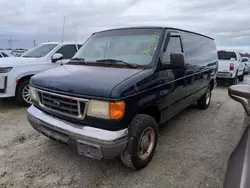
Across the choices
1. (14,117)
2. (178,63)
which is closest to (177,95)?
(178,63)

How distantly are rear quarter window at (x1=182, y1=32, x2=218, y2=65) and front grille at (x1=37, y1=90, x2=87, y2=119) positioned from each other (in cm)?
249

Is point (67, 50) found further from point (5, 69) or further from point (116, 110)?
point (116, 110)

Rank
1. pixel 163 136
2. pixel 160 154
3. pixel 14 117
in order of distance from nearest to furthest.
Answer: pixel 160 154
pixel 163 136
pixel 14 117

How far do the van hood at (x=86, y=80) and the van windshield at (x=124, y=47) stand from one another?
13.4 inches

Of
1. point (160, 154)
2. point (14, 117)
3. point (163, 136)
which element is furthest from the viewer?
point (14, 117)

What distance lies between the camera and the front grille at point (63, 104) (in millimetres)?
2494

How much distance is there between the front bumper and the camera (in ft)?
7.68

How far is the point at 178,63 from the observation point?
10.4 ft

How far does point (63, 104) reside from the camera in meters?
2.67

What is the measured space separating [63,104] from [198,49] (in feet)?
11.5

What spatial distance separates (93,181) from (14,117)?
322 cm

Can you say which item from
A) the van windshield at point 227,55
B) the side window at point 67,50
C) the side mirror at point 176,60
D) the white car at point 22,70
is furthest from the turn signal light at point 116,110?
the van windshield at point 227,55

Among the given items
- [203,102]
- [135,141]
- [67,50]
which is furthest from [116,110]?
[67,50]

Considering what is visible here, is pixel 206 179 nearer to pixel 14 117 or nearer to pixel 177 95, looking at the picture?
pixel 177 95
